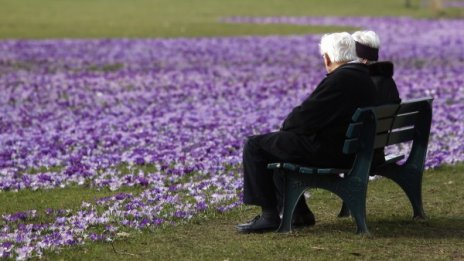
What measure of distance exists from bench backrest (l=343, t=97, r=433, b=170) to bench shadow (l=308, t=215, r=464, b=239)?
0.67 metres

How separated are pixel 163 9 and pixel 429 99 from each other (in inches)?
1838

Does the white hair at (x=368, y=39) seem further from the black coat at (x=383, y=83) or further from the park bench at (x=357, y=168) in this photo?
the park bench at (x=357, y=168)

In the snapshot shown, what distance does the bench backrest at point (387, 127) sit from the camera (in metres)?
8.23

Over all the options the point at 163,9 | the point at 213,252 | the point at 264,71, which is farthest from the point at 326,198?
the point at 163,9

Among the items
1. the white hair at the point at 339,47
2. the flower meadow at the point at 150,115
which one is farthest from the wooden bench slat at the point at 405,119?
the flower meadow at the point at 150,115

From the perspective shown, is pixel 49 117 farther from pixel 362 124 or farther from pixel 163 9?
pixel 163 9

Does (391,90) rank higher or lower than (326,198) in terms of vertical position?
higher

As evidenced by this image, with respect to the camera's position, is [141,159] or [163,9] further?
[163,9]

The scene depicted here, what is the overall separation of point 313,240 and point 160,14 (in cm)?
4359

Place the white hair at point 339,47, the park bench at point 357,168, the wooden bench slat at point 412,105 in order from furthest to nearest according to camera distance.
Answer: the wooden bench slat at point 412,105 < the white hair at point 339,47 < the park bench at point 357,168

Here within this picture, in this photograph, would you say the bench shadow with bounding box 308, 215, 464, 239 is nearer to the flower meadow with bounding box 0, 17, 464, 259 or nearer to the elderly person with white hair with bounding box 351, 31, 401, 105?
the elderly person with white hair with bounding box 351, 31, 401, 105

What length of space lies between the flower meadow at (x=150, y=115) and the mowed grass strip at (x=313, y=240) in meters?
0.29

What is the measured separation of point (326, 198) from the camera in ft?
34.7

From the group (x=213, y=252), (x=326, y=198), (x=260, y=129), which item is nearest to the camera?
(x=213, y=252)
